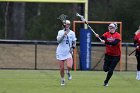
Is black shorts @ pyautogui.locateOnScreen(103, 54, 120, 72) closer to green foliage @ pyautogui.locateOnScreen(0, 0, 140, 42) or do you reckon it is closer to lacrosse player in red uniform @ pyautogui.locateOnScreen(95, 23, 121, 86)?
lacrosse player in red uniform @ pyautogui.locateOnScreen(95, 23, 121, 86)

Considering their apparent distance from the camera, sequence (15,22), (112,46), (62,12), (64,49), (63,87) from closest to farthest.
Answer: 1. (63,87)
2. (112,46)
3. (64,49)
4. (15,22)
5. (62,12)

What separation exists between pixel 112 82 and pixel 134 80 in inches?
58.7

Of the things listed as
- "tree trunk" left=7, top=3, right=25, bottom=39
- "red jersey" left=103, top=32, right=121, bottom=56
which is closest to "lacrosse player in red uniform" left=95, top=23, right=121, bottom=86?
"red jersey" left=103, top=32, right=121, bottom=56

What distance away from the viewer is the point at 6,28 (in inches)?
1534

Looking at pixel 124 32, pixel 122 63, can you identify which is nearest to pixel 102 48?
pixel 122 63

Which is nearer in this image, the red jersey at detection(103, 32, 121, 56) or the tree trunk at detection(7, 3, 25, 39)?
the red jersey at detection(103, 32, 121, 56)

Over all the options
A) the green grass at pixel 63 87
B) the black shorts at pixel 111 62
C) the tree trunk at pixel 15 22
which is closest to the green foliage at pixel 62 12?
the tree trunk at pixel 15 22

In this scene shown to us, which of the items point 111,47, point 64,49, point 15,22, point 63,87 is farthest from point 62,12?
point 63,87

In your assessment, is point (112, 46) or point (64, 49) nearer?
point (112, 46)

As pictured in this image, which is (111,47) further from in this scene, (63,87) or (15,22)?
(15,22)

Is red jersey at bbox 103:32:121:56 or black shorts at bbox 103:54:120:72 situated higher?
red jersey at bbox 103:32:121:56

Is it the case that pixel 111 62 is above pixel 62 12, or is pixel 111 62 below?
below

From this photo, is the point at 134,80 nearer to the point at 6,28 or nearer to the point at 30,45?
the point at 30,45

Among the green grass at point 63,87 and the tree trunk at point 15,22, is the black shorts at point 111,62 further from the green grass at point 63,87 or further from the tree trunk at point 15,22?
the tree trunk at point 15,22
